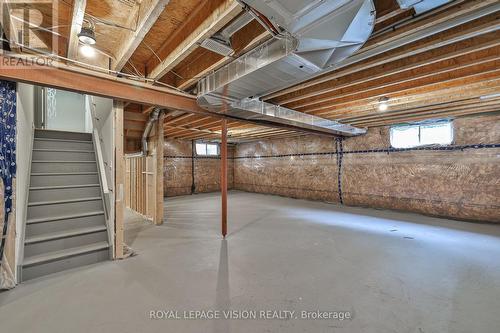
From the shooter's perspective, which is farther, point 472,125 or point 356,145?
point 356,145

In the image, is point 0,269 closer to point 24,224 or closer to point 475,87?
point 24,224

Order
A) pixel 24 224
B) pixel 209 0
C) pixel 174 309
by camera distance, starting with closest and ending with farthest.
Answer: pixel 209 0
pixel 174 309
pixel 24 224

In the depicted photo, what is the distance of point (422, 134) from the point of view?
511 centimetres

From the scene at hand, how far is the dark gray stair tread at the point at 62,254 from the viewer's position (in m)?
2.25

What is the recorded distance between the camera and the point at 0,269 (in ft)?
6.45

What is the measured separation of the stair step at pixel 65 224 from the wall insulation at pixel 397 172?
5.92 meters

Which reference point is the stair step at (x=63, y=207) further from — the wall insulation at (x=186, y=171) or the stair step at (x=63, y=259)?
the wall insulation at (x=186, y=171)

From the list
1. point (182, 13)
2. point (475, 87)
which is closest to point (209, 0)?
point (182, 13)

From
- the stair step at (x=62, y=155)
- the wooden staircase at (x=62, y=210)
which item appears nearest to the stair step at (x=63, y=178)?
the wooden staircase at (x=62, y=210)

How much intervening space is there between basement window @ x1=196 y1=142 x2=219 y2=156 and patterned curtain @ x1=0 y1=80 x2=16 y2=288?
22.9ft

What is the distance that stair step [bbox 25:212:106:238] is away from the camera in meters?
2.48

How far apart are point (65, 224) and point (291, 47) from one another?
3.22 metres

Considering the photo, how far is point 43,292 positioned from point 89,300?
0.51m

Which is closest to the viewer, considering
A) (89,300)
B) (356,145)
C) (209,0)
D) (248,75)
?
(209,0)
